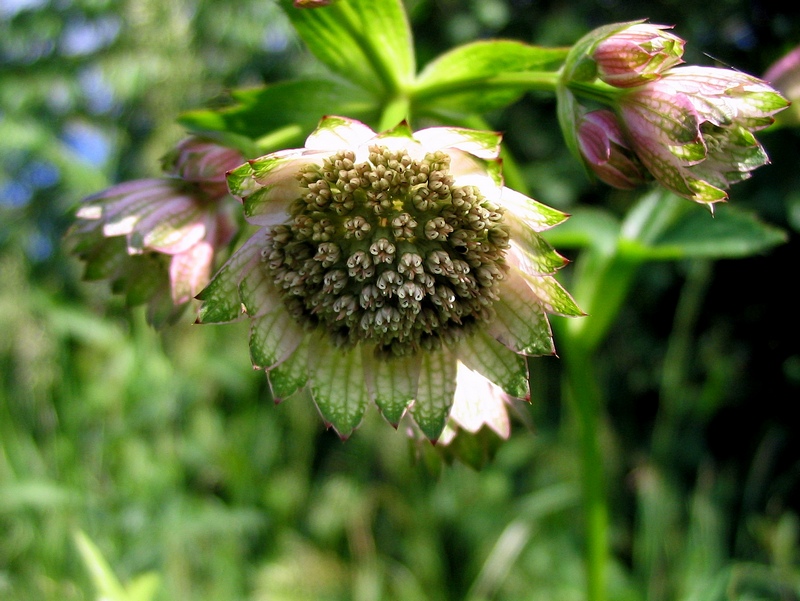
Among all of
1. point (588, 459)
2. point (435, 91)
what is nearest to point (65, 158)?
point (435, 91)

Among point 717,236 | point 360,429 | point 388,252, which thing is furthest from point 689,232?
point 360,429

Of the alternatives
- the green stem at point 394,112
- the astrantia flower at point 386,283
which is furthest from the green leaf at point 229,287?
the green stem at point 394,112

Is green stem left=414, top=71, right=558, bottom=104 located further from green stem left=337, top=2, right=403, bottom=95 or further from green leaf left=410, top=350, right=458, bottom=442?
green leaf left=410, top=350, right=458, bottom=442

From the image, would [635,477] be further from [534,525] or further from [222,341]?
[222,341]

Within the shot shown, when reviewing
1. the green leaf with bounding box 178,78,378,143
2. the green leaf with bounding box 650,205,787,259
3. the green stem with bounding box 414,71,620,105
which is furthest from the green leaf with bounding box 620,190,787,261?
the green leaf with bounding box 178,78,378,143

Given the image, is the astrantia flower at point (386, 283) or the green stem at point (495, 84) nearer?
the astrantia flower at point (386, 283)

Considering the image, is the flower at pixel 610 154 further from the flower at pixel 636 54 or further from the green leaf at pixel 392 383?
the green leaf at pixel 392 383

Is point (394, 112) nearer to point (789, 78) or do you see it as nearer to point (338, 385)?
point (338, 385)
